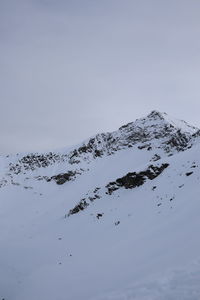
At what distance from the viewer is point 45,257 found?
84.2 feet

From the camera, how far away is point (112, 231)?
25047 millimetres

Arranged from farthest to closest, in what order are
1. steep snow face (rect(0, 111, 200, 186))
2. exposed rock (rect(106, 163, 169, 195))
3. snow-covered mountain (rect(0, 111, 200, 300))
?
steep snow face (rect(0, 111, 200, 186)) < exposed rock (rect(106, 163, 169, 195)) < snow-covered mountain (rect(0, 111, 200, 300))

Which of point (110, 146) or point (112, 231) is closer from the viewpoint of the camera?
point (112, 231)

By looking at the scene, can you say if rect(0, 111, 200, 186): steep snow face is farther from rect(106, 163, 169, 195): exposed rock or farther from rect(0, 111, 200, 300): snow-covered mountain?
rect(106, 163, 169, 195): exposed rock

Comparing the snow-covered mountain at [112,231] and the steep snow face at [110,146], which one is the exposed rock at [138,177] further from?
the steep snow face at [110,146]

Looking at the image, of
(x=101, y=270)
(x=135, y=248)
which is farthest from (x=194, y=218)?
(x=101, y=270)

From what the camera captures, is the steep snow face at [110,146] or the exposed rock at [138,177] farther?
the steep snow face at [110,146]

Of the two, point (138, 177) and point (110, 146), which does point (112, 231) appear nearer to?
point (138, 177)

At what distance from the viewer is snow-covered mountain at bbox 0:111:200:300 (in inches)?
521

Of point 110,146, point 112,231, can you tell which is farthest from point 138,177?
point 110,146

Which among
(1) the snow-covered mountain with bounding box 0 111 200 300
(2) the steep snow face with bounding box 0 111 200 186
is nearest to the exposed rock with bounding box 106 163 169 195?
(1) the snow-covered mountain with bounding box 0 111 200 300

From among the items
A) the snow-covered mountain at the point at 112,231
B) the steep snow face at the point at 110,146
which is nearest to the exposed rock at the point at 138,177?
the snow-covered mountain at the point at 112,231

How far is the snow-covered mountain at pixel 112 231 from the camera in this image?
1323cm

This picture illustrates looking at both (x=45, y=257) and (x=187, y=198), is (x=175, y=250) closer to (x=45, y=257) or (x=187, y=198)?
(x=187, y=198)
